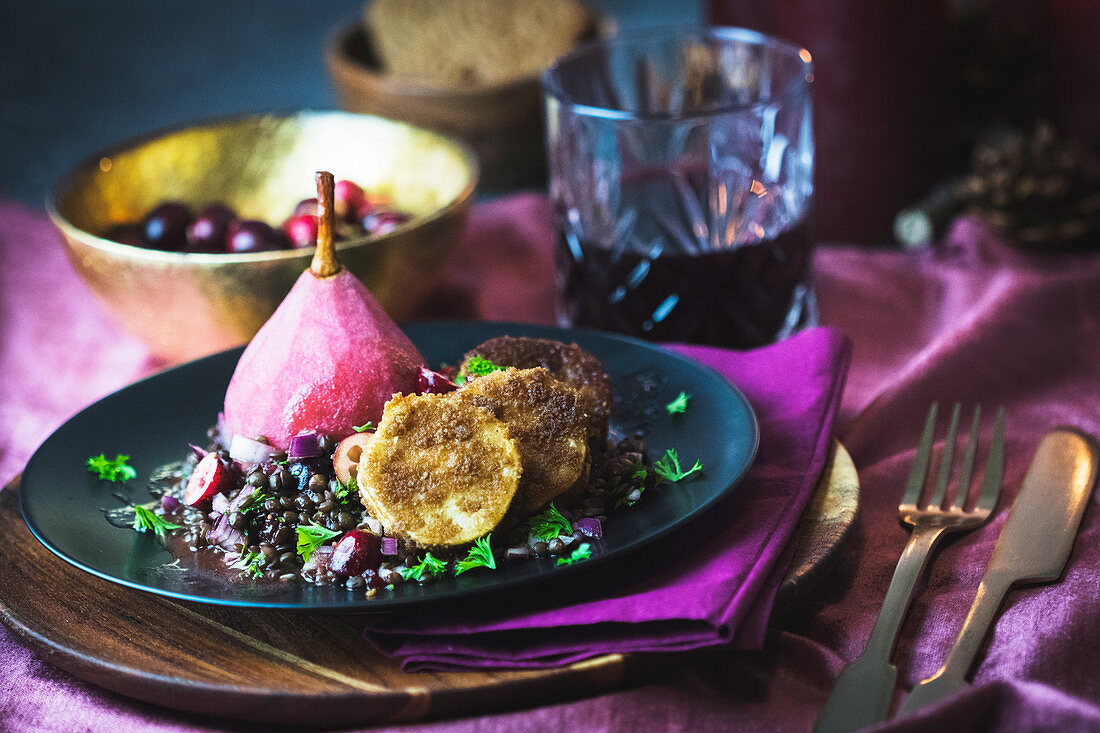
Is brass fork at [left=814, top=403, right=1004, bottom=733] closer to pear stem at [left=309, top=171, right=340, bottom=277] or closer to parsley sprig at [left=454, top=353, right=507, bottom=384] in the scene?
parsley sprig at [left=454, top=353, right=507, bottom=384]

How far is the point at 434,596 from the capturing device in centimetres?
94

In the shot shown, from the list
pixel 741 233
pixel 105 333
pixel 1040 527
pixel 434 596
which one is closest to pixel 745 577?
pixel 434 596

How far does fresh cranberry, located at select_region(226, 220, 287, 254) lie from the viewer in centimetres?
166

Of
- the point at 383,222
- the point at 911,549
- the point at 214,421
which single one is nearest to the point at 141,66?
the point at 383,222

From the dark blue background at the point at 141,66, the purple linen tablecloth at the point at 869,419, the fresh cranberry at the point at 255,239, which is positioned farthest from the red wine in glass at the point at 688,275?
the dark blue background at the point at 141,66

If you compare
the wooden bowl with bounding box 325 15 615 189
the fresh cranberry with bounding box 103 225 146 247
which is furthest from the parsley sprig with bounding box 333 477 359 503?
the wooden bowl with bounding box 325 15 615 189

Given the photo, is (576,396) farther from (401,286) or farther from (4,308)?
(4,308)

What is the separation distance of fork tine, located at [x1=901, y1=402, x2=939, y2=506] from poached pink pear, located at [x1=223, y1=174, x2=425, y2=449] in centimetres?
63

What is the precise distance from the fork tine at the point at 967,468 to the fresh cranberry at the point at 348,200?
41.4 inches

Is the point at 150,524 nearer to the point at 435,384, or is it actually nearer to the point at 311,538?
the point at 311,538

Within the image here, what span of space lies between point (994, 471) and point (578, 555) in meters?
0.63

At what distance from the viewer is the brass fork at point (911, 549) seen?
0.93 m

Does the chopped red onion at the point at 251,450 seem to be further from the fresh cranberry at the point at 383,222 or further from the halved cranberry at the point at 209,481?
the fresh cranberry at the point at 383,222

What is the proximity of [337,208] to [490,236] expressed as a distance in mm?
501
